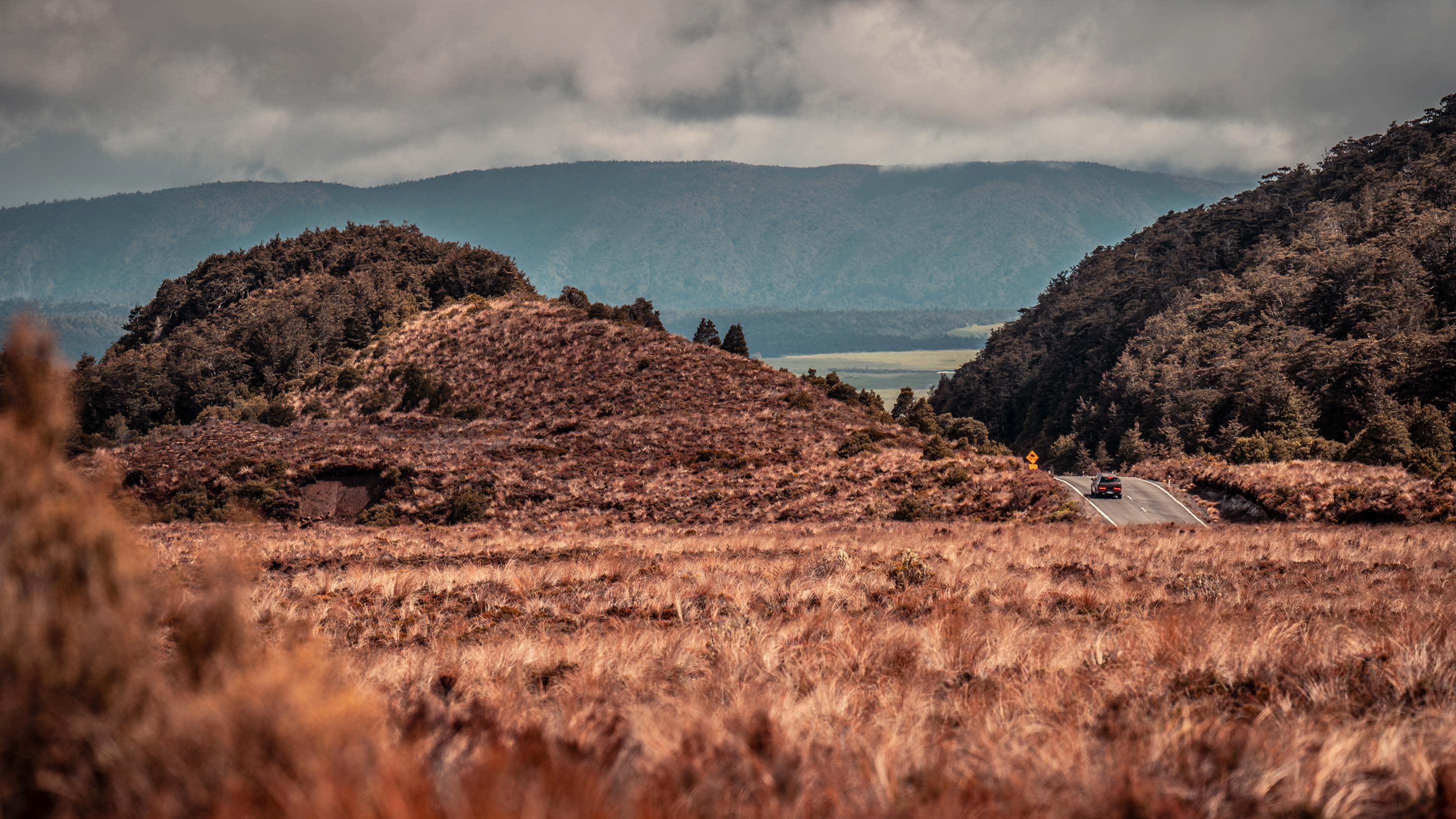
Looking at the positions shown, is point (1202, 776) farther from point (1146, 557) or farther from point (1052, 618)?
point (1146, 557)

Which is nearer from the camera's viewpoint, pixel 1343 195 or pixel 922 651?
pixel 922 651

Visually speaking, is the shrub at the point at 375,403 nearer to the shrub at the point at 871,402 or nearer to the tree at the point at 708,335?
the tree at the point at 708,335

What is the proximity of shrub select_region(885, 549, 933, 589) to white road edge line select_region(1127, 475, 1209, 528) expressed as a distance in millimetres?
19414

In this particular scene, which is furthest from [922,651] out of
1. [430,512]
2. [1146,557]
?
[430,512]

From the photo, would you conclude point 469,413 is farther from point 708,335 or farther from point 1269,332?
point 1269,332

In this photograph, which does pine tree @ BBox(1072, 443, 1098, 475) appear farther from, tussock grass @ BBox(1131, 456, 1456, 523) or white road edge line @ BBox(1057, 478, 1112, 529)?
tussock grass @ BBox(1131, 456, 1456, 523)

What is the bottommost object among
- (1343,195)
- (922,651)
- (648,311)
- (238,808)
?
(922,651)

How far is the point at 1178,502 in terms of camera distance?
40.3 m

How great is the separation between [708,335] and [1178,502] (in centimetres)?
4318

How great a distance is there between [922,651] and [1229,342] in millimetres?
95956

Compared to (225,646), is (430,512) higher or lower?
lower

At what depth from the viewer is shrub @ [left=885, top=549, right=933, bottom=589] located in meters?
10.8

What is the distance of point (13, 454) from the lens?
8.85 feet

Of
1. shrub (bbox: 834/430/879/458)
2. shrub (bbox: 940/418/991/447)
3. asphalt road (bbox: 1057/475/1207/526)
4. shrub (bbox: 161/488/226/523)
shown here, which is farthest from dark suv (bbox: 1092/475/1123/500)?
shrub (bbox: 161/488/226/523)
